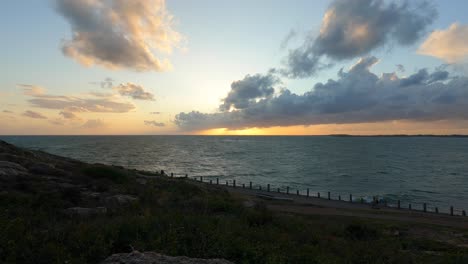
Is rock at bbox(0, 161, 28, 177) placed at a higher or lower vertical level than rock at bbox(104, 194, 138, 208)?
higher

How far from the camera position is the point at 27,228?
7023mm

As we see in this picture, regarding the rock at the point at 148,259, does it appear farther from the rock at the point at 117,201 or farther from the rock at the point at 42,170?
the rock at the point at 42,170

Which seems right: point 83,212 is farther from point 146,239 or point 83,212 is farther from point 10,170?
point 10,170

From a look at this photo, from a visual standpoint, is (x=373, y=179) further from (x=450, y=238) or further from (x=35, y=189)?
(x=35, y=189)

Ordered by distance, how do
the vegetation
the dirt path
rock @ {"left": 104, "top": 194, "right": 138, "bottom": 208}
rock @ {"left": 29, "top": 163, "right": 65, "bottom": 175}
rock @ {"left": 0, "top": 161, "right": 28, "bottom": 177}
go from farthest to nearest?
the dirt path, rock @ {"left": 29, "top": 163, "right": 65, "bottom": 175}, rock @ {"left": 0, "top": 161, "right": 28, "bottom": 177}, rock @ {"left": 104, "top": 194, "right": 138, "bottom": 208}, the vegetation

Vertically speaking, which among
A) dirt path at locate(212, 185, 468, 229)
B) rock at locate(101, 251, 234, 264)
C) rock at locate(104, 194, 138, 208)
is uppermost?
rock at locate(101, 251, 234, 264)

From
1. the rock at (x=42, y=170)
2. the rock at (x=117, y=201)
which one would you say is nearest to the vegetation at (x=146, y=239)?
→ the rock at (x=117, y=201)

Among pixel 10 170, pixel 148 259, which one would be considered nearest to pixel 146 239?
pixel 148 259

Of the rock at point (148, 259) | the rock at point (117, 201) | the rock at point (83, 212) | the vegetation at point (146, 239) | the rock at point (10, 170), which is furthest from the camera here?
the rock at point (10, 170)

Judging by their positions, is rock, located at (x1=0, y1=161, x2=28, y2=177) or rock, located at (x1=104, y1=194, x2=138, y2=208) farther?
rock, located at (x1=0, y1=161, x2=28, y2=177)

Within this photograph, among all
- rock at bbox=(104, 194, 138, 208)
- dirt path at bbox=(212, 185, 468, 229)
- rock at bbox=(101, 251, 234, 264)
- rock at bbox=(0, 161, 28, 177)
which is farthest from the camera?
dirt path at bbox=(212, 185, 468, 229)

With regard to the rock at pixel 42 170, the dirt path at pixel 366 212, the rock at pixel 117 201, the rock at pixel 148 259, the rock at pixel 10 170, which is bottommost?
the dirt path at pixel 366 212

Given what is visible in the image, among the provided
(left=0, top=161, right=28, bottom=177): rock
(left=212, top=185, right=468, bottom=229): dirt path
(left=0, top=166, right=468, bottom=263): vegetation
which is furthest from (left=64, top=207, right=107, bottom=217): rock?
(left=212, top=185, right=468, bottom=229): dirt path

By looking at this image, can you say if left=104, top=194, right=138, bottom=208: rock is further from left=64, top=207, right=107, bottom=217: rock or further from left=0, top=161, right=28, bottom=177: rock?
left=0, top=161, right=28, bottom=177: rock
